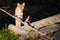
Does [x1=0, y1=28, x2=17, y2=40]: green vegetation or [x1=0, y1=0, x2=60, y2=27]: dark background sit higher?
[x1=0, y1=28, x2=17, y2=40]: green vegetation

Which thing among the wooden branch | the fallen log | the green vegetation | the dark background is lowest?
the dark background

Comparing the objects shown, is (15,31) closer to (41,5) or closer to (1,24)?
(1,24)

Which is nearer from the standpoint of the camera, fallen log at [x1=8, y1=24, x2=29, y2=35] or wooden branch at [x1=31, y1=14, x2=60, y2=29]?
fallen log at [x1=8, y1=24, x2=29, y2=35]

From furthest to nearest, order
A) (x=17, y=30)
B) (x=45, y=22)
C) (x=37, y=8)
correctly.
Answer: (x=37, y=8)
(x=45, y=22)
(x=17, y=30)

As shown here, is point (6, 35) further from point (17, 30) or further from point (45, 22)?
point (45, 22)

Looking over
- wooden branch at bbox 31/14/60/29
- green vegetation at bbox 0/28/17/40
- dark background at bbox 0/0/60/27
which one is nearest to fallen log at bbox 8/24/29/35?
green vegetation at bbox 0/28/17/40

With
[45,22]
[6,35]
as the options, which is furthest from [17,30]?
[45,22]

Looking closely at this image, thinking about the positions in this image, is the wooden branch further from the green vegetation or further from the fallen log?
the green vegetation

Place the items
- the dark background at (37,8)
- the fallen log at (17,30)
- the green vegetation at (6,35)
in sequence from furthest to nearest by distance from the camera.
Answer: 1. the dark background at (37,8)
2. the green vegetation at (6,35)
3. the fallen log at (17,30)

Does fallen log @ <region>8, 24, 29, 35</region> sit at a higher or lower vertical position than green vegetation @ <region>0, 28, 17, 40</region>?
higher

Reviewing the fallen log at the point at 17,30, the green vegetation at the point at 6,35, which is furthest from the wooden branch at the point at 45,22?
the green vegetation at the point at 6,35

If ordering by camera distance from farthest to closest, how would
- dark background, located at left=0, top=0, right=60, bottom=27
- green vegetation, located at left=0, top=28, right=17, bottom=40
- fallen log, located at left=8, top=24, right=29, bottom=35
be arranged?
1. dark background, located at left=0, top=0, right=60, bottom=27
2. green vegetation, located at left=0, top=28, right=17, bottom=40
3. fallen log, located at left=8, top=24, right=29, bottom=35

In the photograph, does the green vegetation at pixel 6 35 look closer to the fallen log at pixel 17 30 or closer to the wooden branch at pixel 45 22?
the fallen log at pixel 17 30

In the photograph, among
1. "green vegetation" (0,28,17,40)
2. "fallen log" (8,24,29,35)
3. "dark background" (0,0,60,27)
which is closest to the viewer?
"fallen log" (8,24,29,35)
